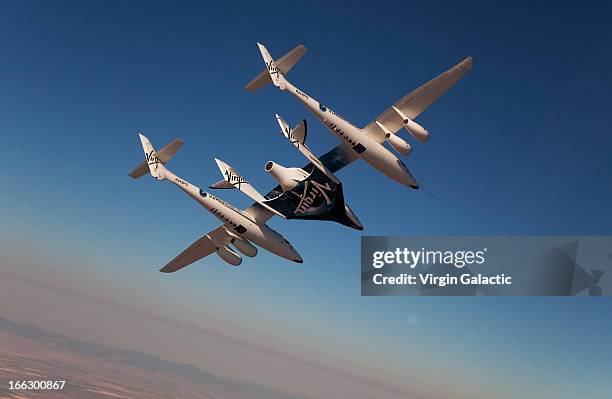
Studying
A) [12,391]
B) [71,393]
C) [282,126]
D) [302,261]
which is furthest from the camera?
[71,393]

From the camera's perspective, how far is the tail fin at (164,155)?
104 feet

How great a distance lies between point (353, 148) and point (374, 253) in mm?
7345

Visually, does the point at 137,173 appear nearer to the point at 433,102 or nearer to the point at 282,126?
the point at 282,126

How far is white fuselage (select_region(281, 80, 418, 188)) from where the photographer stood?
3056 centimetres

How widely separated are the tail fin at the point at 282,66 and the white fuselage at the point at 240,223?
26.8 feet

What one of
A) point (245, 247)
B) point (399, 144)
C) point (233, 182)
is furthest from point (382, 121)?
point (245, 247)

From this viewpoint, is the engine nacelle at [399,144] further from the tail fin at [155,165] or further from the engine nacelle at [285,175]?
the tail fin at [155,165]

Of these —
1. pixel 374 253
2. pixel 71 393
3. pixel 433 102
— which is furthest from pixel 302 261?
pixel 71 393

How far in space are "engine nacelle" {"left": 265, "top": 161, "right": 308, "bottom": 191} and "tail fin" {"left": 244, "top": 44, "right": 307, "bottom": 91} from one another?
18.2 feet

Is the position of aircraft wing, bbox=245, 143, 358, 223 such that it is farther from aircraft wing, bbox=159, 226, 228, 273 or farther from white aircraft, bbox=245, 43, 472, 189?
aircraft wing, bbox=159, 226, 228, 273

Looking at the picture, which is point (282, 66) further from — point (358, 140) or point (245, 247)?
point (245, 247)

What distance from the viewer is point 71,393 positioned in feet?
584

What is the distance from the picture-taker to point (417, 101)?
102 ft

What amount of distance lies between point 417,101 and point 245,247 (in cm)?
1638
